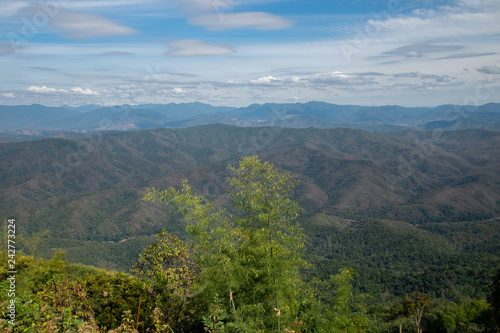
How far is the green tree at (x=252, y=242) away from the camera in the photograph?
10.1 m

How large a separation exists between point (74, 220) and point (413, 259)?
471 feet

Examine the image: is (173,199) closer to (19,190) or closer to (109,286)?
(109,286)

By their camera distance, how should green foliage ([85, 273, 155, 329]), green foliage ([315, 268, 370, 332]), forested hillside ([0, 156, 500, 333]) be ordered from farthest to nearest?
green foliage ([85, 273, 155, 329])
green foliage ([315, 268, 370, 332])
forested hillside ([0, 156, 500, 333])

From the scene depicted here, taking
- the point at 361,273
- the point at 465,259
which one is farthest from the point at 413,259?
the point at 361,273

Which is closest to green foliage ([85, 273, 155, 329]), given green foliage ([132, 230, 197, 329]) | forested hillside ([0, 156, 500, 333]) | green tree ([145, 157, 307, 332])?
forested hillside ([0, 156, 500, 333])

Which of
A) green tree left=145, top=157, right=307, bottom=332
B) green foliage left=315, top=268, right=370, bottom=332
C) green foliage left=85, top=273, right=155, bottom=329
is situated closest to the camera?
green tree left=145, top=157, right=307, bottom=332

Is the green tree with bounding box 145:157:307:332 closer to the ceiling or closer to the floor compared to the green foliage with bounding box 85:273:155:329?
closer to the ceiling

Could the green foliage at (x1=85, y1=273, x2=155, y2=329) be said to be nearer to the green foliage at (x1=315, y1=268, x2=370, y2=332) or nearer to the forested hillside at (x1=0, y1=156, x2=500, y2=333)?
the forested hillside at (x1=0, y1=156, x2=500, y2=333)

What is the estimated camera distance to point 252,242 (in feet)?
36.3

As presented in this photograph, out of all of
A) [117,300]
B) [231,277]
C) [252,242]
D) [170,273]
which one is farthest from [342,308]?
[117,300]

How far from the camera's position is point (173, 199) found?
10.5m

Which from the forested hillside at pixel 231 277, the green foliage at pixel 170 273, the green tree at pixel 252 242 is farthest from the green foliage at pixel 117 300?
the green tree at pixel 252 242

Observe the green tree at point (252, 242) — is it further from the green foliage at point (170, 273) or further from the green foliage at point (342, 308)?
the green foliage at point (342, 308)

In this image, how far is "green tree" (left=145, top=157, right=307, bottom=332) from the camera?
397 inches
